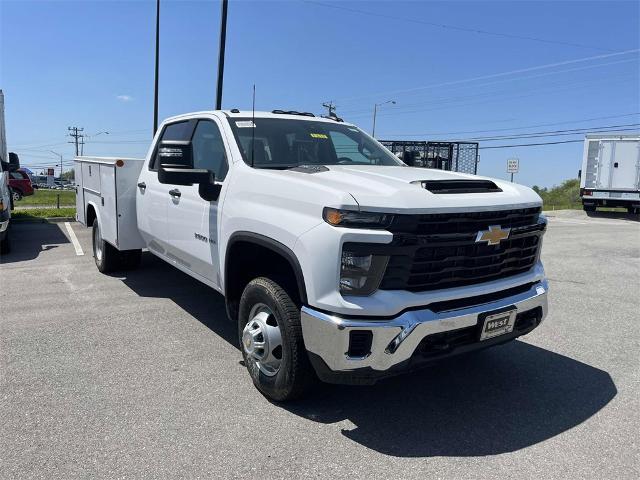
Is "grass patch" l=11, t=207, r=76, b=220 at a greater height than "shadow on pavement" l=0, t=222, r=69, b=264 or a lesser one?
greater

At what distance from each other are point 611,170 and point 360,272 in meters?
21.3

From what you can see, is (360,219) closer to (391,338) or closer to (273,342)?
(391,338)

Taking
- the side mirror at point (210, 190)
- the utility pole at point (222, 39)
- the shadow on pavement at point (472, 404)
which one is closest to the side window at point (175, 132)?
the side mirror at point (210, 190)

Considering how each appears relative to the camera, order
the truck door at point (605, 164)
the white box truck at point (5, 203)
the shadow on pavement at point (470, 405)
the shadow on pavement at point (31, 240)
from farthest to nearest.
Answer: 1. the truck door at point (605, 164)
2. the shadow on pavement at point (31, 240)
3. the white box truck at point (5, 203)
4. the shadow on pavement at point (470, 405)

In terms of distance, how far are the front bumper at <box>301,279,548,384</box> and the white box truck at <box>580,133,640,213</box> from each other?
20.5 metres

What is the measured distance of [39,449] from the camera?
2873 mm

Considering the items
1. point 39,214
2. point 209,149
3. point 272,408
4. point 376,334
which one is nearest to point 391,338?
point 376,334

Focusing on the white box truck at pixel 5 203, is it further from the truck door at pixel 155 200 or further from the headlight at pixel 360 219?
the headlight at pixel 360 219

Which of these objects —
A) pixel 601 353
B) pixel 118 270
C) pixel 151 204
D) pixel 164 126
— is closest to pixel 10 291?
pixel 118 270

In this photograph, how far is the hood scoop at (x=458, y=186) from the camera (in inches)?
124

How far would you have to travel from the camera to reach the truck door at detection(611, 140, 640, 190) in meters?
20.1

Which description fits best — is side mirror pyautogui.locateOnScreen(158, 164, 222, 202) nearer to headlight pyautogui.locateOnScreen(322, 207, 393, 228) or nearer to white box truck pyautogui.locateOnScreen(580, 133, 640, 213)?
headlight pyautogui.locateOnScreen(322, 207, 393, 228)

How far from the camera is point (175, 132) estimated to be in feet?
17.5

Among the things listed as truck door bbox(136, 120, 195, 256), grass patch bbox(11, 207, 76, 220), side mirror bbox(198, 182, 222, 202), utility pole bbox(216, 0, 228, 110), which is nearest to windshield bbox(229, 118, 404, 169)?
side mirror bbox(198, 182, 222, 202)
